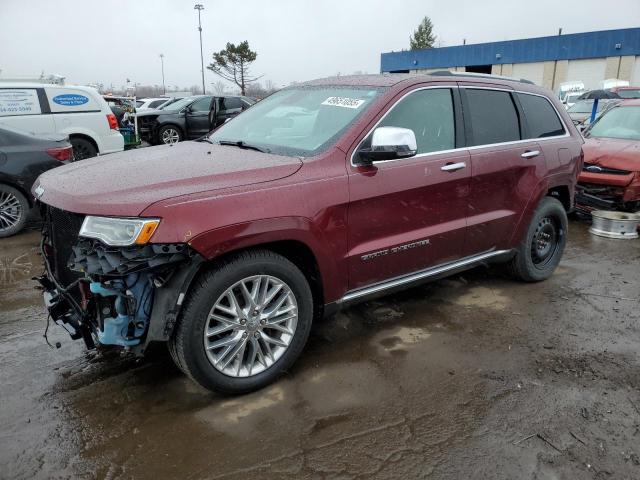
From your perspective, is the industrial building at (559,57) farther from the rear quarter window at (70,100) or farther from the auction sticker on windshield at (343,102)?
the auction sticker on windshield at (343,102)

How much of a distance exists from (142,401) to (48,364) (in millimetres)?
876

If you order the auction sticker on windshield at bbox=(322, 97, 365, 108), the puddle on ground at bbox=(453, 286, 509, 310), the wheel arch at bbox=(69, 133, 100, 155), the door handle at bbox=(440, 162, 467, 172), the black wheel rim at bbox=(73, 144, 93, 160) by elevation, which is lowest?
the puddle on ground at bbox=(453, 286, 509, 310)

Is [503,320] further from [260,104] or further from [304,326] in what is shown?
[260,104]

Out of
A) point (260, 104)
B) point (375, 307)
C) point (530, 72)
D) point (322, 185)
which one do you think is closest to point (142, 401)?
point (322, 185)

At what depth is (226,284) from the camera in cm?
266

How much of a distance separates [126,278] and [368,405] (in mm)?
1507

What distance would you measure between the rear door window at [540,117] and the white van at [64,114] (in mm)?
7851

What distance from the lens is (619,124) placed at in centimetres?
777

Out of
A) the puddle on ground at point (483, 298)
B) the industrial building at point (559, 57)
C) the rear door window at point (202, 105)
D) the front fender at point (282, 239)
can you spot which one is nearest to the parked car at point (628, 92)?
the rear door window at point (202, 105)

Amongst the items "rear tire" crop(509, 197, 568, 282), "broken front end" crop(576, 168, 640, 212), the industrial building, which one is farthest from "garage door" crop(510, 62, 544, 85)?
"rear tire" crop(509, 197, 568, 282)

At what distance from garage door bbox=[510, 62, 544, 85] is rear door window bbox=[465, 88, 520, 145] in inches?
1613

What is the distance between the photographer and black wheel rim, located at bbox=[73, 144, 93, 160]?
9.58 metres

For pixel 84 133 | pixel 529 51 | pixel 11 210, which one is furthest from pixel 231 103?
pixel 529 51

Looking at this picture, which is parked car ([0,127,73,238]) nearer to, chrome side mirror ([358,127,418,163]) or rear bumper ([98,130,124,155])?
rear bumper ([98,130,124,155])
